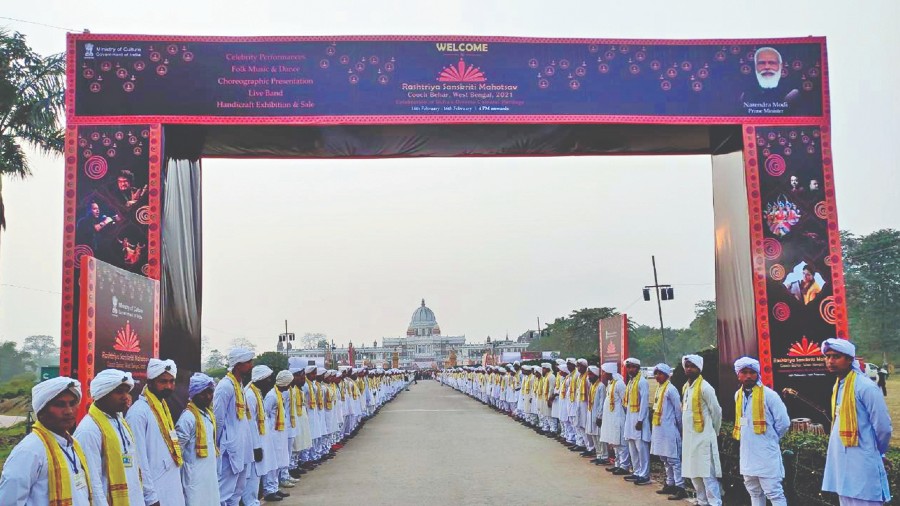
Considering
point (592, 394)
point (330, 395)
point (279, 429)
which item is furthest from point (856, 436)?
point (330, 395)

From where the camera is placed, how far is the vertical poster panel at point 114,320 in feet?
20.9

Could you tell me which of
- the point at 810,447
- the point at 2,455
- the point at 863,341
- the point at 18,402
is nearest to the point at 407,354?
the point at 863,341

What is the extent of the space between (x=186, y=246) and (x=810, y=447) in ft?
28.8

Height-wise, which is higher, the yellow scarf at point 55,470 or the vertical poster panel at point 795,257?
the vertical poster panel at point 795,257

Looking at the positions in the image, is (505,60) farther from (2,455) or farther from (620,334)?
(2,455)

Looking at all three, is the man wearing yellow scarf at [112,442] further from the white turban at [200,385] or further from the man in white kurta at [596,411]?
the man in white kurta at [596,411]

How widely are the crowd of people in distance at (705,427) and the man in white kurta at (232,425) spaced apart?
4.82m

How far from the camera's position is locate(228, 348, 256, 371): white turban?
8.26 m

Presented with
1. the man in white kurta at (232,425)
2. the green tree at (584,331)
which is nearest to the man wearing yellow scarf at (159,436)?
the man in white kurta at (232,425)

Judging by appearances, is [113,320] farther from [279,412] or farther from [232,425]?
Answer: [279,412]

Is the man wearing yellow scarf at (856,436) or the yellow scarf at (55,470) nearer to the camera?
the yellow scarf at (55,470)

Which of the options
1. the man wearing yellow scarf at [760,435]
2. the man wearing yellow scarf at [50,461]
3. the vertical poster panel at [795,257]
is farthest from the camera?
the vertical poster panel at [795,257]

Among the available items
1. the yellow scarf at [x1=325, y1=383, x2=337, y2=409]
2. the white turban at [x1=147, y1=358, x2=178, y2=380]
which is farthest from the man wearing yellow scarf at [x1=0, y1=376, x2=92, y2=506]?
the yellow scarf at [x1=325, y1=383, x2=337, y2=409]

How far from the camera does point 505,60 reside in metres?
11.5
